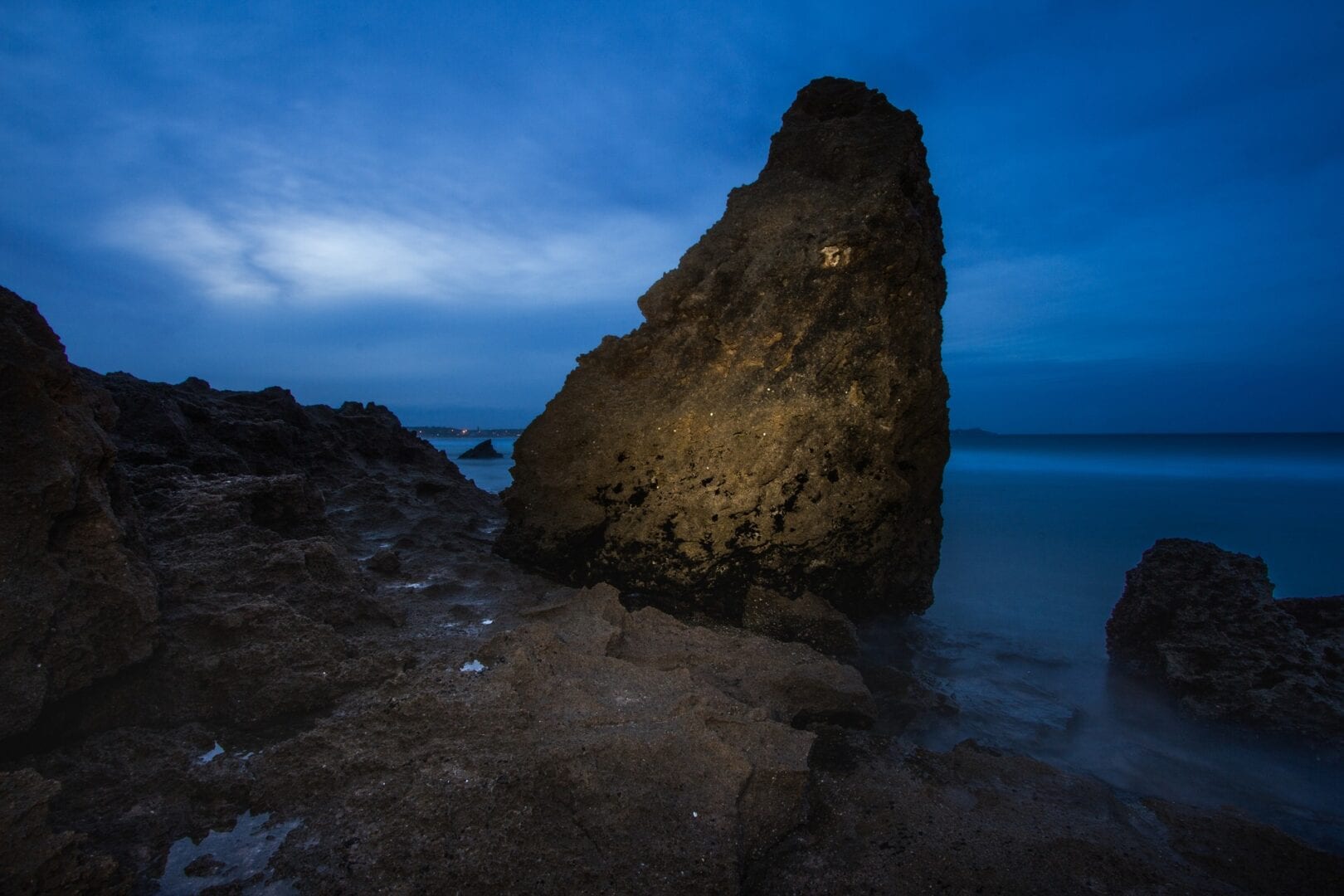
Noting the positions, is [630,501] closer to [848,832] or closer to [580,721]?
[580,721]

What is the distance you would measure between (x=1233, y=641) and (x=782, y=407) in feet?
12.3

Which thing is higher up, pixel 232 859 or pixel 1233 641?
pixel 1233 641

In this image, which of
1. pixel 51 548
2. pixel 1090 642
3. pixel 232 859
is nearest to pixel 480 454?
pixel 1090 642

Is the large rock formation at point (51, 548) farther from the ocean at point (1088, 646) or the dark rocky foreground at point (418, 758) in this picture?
the ocean at point (1088, 646)

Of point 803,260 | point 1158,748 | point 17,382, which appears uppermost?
point 803,260

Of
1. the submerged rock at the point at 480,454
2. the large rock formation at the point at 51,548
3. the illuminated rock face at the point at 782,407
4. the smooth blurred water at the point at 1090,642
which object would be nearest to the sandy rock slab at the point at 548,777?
the large rock formation at the point at 51,548

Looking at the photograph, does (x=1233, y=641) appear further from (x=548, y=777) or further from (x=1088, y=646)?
(x=548, y=777)

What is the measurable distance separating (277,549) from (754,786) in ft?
10.8

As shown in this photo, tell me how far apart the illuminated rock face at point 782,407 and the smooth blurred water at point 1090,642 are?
1.15 metres

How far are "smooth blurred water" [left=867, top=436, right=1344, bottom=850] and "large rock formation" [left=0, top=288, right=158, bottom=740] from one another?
446 cm

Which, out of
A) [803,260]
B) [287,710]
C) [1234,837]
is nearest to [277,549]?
Result: [287,710]

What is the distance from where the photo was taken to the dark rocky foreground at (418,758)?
221cm

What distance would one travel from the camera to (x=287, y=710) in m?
3.00

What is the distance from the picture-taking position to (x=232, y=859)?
86.2 inches
